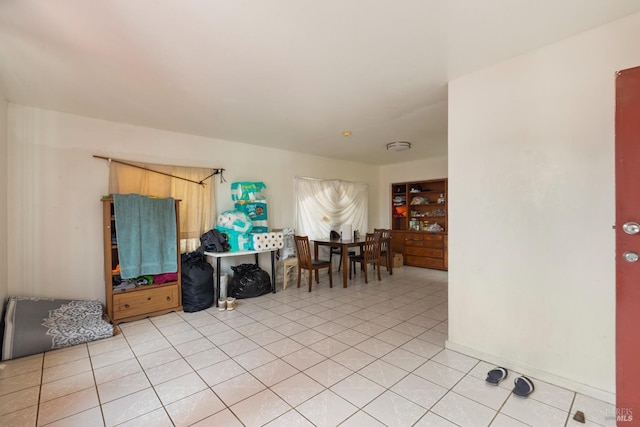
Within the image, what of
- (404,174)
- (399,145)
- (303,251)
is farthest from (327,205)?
(404,174)

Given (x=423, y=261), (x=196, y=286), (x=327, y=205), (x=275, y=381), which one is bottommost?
(x=275, y=381)

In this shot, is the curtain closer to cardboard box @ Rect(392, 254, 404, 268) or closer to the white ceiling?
the white ceiling

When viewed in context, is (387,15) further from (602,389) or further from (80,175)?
(80,175)

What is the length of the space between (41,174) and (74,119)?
69 centimetres

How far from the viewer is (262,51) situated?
1.97 meters

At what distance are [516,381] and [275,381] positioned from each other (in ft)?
5.43

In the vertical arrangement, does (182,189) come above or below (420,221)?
above

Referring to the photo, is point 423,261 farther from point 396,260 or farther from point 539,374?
point 539,374

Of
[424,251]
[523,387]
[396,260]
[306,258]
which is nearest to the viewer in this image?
[523,387]

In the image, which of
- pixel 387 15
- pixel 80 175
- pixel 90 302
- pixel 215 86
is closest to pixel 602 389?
pixel 387 15

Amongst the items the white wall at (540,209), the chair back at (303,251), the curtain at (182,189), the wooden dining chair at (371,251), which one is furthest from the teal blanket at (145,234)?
the white wall at (540,209)

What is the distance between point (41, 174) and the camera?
2975 mm

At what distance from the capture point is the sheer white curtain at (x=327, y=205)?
5316 millimetres

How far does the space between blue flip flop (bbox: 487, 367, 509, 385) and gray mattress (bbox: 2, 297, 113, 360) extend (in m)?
3.35
